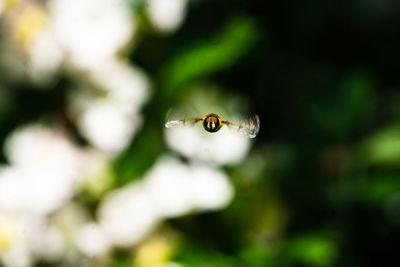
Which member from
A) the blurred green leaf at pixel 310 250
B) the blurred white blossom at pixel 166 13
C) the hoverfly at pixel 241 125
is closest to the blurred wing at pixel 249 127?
the hoverfly at pixel 241 125

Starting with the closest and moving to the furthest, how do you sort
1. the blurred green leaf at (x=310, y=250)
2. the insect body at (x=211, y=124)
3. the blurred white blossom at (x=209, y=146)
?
the insect body at (x=211, y=124) → the blurred green leaf at (x=310, y=250) → the blurred white blossom at (x=209, y=146)

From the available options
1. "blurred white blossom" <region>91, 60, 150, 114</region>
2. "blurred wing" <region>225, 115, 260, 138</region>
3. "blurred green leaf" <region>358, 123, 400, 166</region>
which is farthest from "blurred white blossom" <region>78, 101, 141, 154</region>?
"blurred wing" <region>225, 115, 260, 138</region>

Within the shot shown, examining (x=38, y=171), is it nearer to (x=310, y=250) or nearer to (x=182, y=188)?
(x=182, y=188)

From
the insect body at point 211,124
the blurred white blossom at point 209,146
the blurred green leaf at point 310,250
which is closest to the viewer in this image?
the insect body at point 211,124

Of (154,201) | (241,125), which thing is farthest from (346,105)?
(241,125)

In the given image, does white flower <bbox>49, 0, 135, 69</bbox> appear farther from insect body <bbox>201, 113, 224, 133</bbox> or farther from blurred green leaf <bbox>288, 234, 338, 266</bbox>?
insect body <bbox>201, 113, 224, 133</bbox>

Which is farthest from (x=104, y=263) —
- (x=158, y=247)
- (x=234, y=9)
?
(x=234, y=9)

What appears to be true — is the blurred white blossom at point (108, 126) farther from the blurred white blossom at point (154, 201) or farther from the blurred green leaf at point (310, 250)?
the blurred green leaf at point (310, 250)
